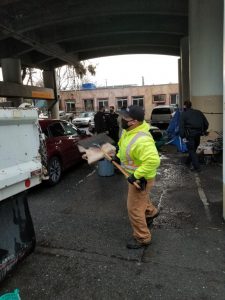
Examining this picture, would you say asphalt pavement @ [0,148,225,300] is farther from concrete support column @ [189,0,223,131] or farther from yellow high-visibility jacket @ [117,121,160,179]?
concrete support column @ [189,0,223,131]

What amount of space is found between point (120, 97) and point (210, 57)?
33.8m

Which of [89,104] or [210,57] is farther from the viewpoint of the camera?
[89,104]

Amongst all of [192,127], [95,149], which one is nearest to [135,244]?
[95,149]

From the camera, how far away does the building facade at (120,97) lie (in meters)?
41.3

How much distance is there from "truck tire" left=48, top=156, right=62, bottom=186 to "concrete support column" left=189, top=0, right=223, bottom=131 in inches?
225

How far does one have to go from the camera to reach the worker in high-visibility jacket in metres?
3.51

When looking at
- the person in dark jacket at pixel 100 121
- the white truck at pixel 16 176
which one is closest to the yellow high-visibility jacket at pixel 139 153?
the white truck at pixel 16 176

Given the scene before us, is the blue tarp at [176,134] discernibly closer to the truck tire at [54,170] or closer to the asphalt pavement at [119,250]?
the asphalt pavement at [119,250]

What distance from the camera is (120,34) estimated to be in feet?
56.3

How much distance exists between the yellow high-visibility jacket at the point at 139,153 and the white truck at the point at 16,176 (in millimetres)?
1071

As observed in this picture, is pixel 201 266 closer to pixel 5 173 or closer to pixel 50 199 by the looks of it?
pixel 5 173

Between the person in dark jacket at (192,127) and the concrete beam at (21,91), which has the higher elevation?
the concrete beam at (21,91)

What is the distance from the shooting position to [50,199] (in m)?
6.23

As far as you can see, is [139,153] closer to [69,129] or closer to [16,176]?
[16,176]
